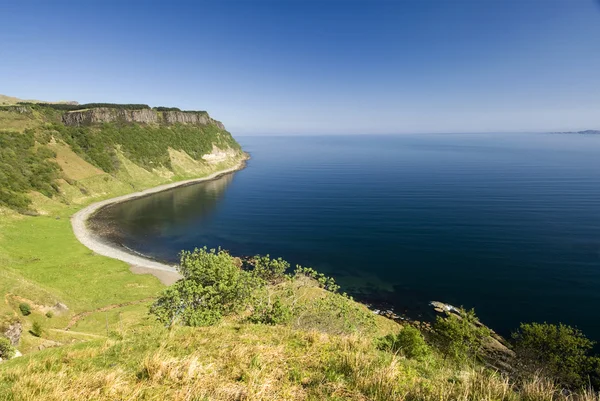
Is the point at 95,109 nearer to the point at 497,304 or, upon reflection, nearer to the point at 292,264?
the point at 292,264

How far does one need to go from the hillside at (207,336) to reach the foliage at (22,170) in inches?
18.0

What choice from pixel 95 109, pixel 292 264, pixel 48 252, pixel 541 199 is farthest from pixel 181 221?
pixel 541 199

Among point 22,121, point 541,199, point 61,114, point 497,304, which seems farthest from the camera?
point 61,114

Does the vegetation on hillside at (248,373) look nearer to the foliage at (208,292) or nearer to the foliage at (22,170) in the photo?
the foliage at (208,292)

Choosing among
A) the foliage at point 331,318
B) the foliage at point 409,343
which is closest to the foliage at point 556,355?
the foliage at point 409,343

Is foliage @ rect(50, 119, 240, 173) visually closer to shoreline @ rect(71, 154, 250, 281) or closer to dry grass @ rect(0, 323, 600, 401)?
shoreline @ rect(71, 154, 250, 281)

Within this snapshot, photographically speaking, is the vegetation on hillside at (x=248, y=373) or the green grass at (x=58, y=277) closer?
the vegetation on hillside at (x=248, y=373)

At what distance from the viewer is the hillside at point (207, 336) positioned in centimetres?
796

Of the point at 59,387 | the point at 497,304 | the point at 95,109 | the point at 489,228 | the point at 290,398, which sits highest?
the point at 95,109

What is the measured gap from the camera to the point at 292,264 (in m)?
64.9

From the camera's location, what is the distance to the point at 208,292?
27.3 meters

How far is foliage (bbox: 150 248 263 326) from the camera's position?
1033 inches

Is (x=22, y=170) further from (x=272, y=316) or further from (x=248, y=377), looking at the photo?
(x=248, y=377)

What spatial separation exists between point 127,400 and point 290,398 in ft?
14.2
